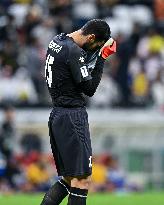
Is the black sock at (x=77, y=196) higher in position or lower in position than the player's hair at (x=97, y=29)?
lower

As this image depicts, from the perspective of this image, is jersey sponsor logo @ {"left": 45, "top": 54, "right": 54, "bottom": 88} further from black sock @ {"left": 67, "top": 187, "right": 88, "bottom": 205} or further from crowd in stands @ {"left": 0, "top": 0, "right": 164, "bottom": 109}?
crowd in stands @ {"left": 0, "top": 0, "right": 164, "bottom": 109}

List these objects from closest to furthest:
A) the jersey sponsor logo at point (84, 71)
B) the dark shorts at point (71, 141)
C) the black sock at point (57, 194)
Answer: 1. the jersey sponsor logo at point (84, 71)
2. the dark shorts at point (71, 141)
3. the black sock at point (57, 194)

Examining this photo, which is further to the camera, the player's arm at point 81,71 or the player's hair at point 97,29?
the player's hair at point 97,29

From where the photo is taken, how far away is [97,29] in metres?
8.93

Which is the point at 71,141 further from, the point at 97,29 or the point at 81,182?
the point at 97,29

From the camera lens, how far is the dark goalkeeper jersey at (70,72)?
8.80m

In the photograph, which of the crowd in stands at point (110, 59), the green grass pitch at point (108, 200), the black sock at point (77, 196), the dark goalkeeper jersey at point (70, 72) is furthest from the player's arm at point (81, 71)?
the crowd in stands at point (110, 59)

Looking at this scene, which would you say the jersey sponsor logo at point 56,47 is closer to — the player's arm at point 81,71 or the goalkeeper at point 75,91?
the goalkeeper at point 75,91

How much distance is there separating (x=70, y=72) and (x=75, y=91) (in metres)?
0.20

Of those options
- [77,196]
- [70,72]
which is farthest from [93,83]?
[77,196]

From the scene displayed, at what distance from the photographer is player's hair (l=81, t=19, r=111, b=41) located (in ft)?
29.3

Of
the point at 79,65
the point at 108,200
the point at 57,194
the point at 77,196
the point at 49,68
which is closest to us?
the point at 79,65

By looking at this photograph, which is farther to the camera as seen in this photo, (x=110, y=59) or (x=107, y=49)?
(x=110, y=59)

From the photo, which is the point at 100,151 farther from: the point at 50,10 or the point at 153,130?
the point at 50,10
